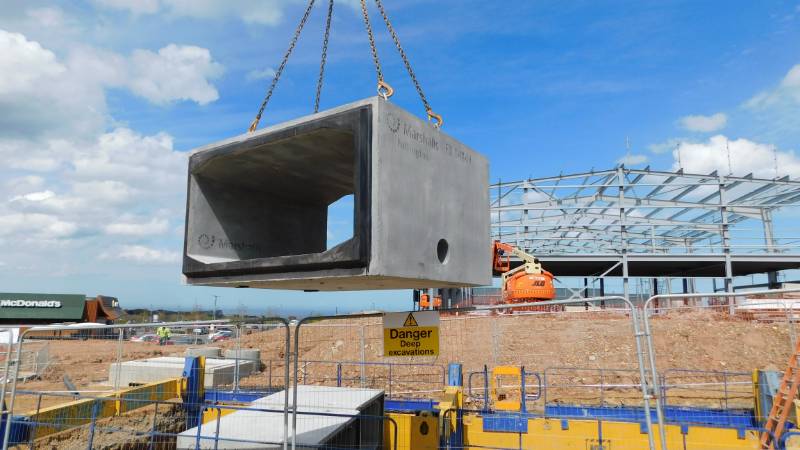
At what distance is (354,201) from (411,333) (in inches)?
76.2

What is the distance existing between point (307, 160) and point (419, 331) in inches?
72.7

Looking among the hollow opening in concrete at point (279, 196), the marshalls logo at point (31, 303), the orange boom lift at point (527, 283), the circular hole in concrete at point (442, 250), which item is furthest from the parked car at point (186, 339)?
the circular hole in concrete at point (442, 250)

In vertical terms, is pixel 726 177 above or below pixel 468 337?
above

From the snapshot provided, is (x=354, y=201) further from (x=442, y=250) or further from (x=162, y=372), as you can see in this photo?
(x=162, y=372)

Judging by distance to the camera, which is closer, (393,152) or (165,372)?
(393,152)

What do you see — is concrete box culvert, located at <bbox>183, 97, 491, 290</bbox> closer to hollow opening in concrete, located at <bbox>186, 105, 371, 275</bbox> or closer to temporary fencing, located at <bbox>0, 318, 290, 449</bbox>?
hollow opening in concrete, located at <bbox>186, 105, 371, 275</bbox>

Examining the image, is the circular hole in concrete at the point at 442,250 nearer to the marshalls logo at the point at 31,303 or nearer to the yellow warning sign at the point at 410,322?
the yellow warning sign at the point at 410,322

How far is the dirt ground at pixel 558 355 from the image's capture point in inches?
603

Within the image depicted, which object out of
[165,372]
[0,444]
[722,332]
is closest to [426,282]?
[0,444]

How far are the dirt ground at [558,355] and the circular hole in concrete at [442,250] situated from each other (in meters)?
10.7

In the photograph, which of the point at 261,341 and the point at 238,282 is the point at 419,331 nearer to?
the point at 238,282

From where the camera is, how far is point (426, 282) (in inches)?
154

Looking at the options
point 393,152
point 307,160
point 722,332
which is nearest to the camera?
point 393,152

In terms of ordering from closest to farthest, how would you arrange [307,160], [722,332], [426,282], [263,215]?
1. [426,282]
2. [307,160]
3. [263,215]
4. [722,332]
